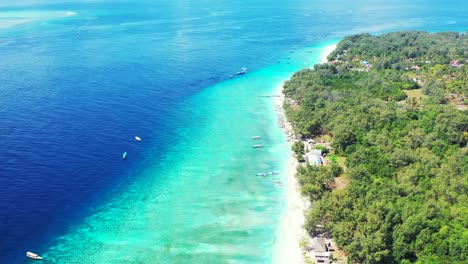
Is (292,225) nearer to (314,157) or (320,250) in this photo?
(320,250)

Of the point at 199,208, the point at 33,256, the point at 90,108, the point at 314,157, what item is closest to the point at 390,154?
the point at 314,157

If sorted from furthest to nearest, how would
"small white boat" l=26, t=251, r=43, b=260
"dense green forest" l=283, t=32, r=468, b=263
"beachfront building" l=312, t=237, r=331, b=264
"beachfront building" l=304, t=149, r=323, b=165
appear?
"beachfront building" l=304, t=149, r=323, b=165 → "small white boat" l=26, t=251, r=43, b=260 → "beachfront building" l=312, t=237, r=331, b=264 → "dense green forest" l=283, t=32, r=468, b=263

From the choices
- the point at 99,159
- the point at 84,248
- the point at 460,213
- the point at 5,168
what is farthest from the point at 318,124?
the point at 5,168

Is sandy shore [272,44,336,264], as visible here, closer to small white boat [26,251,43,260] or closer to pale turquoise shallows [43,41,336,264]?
pale turquoise shallows [43,41,336,264]

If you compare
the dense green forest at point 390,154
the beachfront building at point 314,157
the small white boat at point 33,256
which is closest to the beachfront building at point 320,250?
the dense green forest at point 390,154

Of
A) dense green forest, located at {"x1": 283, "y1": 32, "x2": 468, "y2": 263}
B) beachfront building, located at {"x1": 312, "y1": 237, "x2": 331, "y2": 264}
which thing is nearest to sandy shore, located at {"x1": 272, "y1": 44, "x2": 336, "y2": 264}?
beachfront building, located at {"x1": 312, "y1": 237, "x2": 331, "y2": 264}
